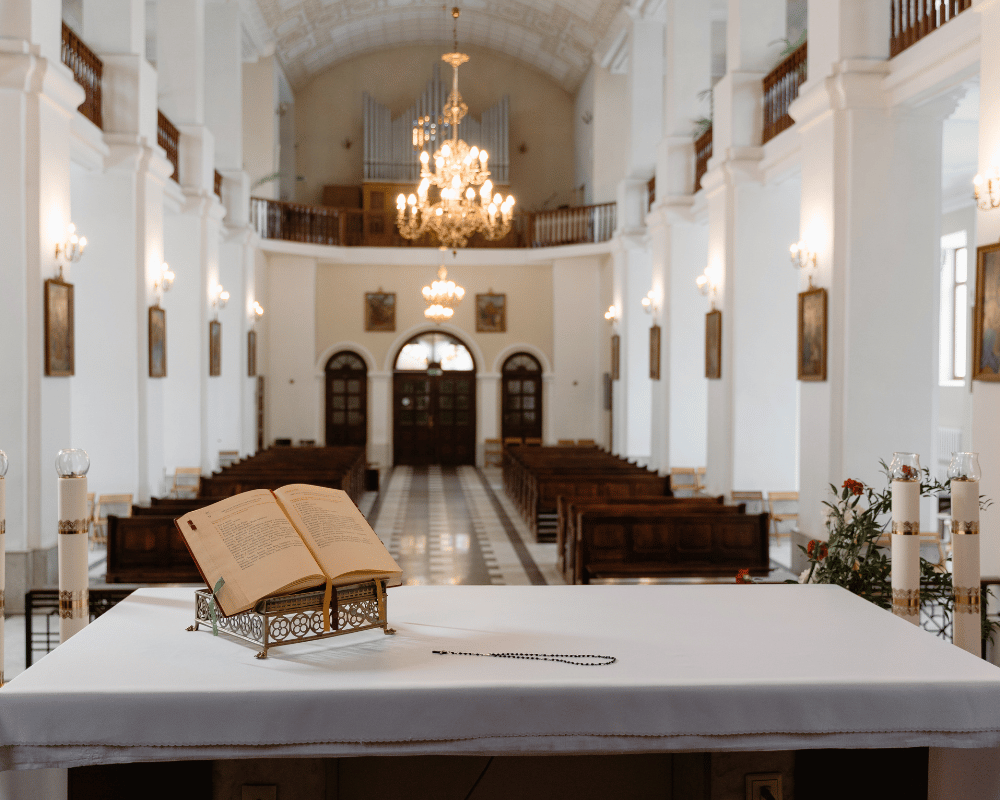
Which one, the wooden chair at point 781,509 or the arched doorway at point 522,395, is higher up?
the arched doorway at point 522,395

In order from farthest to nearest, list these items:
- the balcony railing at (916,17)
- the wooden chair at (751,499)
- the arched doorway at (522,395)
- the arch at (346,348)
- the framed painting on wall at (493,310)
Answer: the arched doorway at (522,395) → the framed painting on wall at (493,310) → the arch at (346,348) → the wooden chair at (751,499) → the balcony railing at (916,17)

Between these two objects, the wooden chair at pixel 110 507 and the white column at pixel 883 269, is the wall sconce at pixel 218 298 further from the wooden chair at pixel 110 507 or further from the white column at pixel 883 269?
the white column at pixel 883 269

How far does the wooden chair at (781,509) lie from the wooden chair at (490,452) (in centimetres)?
1023

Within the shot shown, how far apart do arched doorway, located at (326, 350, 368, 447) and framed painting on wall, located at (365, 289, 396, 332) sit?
0.85 m

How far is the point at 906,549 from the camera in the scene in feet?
9.75

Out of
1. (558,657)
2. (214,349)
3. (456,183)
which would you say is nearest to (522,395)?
(214,349)

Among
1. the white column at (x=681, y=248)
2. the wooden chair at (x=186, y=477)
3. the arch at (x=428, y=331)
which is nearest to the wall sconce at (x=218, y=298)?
the wooden chair at (x=186, y=477)

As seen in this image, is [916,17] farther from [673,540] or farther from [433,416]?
[433,416]

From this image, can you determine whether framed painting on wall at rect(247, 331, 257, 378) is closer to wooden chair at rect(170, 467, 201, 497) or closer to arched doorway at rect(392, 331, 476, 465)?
wooden chair at rect(170, 467, 201, 497)

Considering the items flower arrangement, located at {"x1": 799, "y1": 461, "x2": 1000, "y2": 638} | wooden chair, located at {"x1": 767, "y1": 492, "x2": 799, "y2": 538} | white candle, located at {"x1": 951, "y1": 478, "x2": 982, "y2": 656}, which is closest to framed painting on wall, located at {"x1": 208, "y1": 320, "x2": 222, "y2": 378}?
wooden chair, located at {"x1": 767, "y1": 492, "x2": 799, "y2": 538}

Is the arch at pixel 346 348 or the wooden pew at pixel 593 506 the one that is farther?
the arch at pixel 346 348

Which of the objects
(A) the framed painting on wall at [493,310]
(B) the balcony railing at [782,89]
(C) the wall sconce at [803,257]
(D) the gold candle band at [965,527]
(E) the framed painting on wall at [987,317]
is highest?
(B) the balcony railing at [782,89]

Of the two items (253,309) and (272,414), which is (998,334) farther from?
(272,414)

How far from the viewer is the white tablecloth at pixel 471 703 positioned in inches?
81.4
